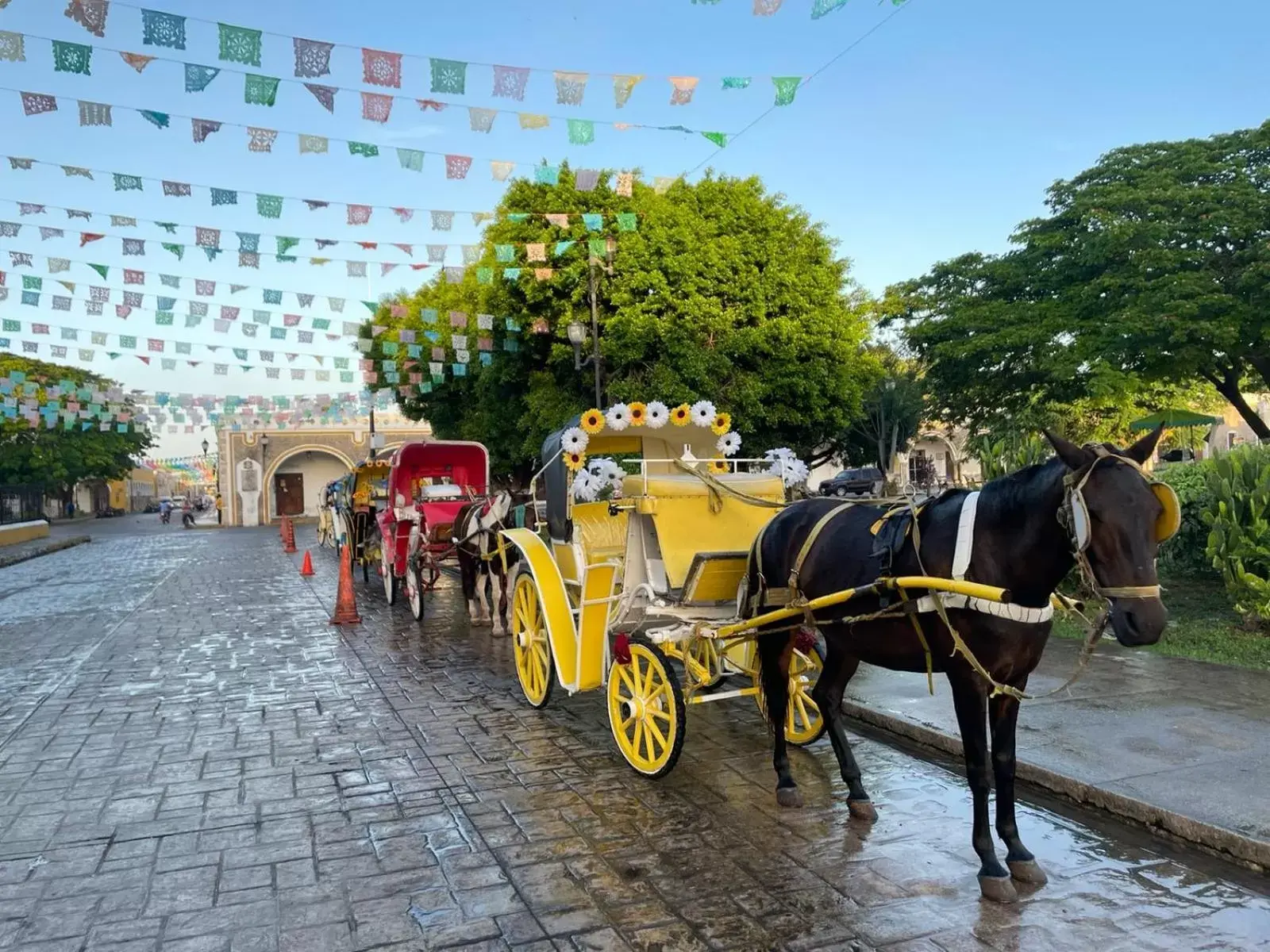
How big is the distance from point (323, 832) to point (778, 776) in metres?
2.40

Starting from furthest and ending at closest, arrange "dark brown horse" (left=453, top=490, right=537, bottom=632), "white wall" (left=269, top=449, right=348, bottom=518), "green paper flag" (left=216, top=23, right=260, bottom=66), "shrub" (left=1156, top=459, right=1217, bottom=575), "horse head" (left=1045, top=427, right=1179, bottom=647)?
1. "white wall" (left=269, top=449, right=348, bottom=518)
2. "dark brown horse" (left=453, top=490, right=537, bottom=632)
3. "shrub" (left=1156, top=459, right=1217, bottom=575)
4. "green paper flag" (left=216, top=23, right=260, bottom=66)
5. "horse head" (left=1045, top=427, right=1179, bottom=647)

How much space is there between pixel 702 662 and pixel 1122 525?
324cm

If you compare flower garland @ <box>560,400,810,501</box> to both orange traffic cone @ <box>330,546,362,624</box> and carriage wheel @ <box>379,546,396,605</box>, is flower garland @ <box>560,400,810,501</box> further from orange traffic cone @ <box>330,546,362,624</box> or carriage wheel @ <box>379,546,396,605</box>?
carriage wheel @ <box>379,546,396,605</box>

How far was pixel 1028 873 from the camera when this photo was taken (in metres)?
3.85

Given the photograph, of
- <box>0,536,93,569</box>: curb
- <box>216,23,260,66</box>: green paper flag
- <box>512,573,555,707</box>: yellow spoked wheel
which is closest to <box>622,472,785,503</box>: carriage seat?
<box>512,573,555,707</box>: yellow spoked wheel

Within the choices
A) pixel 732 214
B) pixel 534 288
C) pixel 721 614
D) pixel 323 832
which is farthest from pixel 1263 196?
pixel 323 832

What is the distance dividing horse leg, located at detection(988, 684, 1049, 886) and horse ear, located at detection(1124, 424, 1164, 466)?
1.08 metres

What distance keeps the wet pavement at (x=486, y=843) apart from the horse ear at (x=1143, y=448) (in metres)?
1.77

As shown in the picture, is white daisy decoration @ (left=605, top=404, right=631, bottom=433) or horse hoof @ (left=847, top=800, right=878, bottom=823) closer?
horse hoof @ (left=847, top=800, right=878, bottom=823)

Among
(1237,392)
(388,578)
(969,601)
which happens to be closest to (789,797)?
(969,601)

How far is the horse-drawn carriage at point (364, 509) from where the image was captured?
16875mm

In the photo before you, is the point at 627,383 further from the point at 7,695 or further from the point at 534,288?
the point at 7,695

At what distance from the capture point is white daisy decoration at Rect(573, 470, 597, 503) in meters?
6.00

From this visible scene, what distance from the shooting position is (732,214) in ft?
68.3
